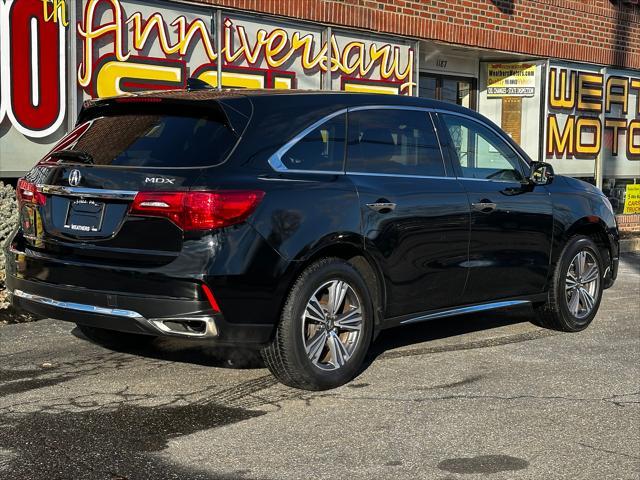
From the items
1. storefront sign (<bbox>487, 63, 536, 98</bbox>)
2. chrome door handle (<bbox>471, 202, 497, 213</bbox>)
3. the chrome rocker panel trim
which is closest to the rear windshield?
the chrome rocker panel trim

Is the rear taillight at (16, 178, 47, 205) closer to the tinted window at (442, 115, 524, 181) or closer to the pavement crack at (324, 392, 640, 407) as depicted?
the pavement crack at (324, 392, 640, 407)

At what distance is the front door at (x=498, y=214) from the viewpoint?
23.5 ft

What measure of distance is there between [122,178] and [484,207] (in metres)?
2.66

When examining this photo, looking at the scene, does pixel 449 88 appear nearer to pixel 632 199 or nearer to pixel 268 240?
pixel 632 199

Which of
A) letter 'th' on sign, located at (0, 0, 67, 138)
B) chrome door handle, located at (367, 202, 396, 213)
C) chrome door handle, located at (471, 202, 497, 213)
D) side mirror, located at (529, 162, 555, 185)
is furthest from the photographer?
letter 'th' on sign, located at (0, 0, 67, 138)

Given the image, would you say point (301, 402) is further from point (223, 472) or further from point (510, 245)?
point (510, 245)

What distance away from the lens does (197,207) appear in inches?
216

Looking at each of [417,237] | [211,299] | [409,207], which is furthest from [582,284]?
[211,299]

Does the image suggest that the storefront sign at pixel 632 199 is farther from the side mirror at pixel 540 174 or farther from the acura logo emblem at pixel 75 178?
the acura logo emblem at pixel 75 178

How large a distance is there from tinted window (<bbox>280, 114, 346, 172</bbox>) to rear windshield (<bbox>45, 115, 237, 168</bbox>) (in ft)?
1.36

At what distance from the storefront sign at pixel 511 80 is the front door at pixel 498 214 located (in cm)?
898

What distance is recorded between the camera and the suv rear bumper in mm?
5551

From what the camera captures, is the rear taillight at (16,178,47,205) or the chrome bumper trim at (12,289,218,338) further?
the rear taillight at (16,178,47,205)

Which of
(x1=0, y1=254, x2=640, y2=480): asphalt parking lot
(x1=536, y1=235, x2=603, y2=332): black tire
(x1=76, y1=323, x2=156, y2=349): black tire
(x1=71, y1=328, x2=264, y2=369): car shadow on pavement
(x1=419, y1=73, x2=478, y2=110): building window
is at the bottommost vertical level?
(x1=0, y1=254, x2=640, y2=480): asphalt parking lot
